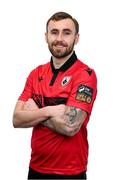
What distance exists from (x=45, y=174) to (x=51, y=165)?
4.9 inches

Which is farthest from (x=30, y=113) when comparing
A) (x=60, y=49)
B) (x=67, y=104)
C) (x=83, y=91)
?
(x=60, y=49)

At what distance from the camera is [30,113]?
3.66 metres

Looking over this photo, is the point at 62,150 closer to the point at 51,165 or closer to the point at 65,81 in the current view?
the point at 51,165

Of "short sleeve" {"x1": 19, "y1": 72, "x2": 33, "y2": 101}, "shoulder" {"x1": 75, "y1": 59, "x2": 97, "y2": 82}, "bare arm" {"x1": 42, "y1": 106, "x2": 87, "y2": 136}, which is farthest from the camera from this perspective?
"short sleeve" {"x1": 19, "y1": 72, "x2": 33, "y2": 101}

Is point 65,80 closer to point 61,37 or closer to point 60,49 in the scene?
point 60,49

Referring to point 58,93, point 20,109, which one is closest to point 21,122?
point 20,109

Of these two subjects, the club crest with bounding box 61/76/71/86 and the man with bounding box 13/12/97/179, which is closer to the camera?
the man with bounding box 13/12/97/179

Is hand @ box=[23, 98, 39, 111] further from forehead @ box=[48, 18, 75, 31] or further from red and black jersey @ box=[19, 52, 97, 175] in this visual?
forehead @ box=[48, 18, 75, 31]

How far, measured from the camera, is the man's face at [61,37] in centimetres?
371

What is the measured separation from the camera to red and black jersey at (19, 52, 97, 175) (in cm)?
358

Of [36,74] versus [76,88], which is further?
[36,74]

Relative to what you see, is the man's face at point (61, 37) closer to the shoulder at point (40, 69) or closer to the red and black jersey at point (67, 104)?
the red and black jersey at point (67, 104)

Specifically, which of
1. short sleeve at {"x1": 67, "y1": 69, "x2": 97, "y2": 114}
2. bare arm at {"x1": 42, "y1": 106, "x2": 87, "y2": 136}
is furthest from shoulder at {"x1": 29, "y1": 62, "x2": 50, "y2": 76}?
bare arm at {"x1": 42, "y1": 106, "x2": 87, "y2": 136}

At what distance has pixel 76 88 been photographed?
3.57 meters
